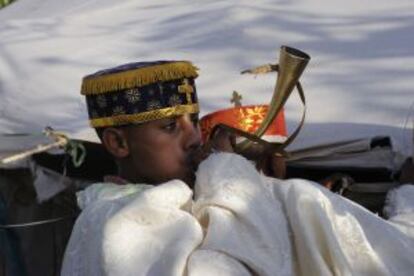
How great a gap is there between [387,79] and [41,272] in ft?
4.83

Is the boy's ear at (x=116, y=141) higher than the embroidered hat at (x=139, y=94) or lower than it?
lower

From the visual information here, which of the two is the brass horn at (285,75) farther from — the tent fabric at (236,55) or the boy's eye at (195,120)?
the tent fabric at (236,55)

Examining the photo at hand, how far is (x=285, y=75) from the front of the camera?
197cm

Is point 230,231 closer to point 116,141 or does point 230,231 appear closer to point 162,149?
point 162,149

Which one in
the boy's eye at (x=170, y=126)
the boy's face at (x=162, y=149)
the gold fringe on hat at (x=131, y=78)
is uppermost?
the gold fringe on hat at (x=131, y=78)

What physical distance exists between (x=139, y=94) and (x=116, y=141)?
116mm

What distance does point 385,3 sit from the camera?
3420 mm

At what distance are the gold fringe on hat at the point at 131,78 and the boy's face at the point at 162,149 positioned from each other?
9 cm

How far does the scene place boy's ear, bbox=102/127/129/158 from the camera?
1.85 m

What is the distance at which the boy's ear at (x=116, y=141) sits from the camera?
6.06 feet

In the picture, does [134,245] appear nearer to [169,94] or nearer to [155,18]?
[169,94]

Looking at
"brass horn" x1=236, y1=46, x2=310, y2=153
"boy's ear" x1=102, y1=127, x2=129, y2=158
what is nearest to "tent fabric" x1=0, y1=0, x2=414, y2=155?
"brass horn" x1=236, y1=46, x2=310, y2=153

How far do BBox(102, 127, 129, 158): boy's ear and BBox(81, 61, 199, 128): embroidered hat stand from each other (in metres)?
0.02

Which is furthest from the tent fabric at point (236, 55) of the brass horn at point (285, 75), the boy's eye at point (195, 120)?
the boy's eye at point (195, 120)
